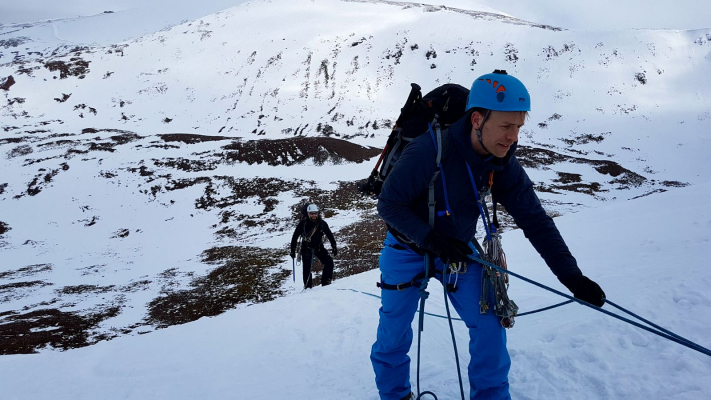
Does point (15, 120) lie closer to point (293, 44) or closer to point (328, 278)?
Result: point (293, 44)

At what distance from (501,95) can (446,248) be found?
3.68ft

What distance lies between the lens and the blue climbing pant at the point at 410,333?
2.90 m

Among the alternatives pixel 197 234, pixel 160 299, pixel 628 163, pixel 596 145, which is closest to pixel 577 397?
pixel 160 299

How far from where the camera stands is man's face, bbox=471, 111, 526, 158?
258 centimetres

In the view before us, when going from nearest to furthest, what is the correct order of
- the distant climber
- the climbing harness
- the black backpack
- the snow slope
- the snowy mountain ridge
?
1. the climbing harness
2. the black backpack
3. the snow slope
4. the distant climber
5. the snowy mountain ridge

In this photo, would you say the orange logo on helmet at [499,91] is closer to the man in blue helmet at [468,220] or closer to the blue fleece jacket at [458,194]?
the man in blue helmet at [468,220]

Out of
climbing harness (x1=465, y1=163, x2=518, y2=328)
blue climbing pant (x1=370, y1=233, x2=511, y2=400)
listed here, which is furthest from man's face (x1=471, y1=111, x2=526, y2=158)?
blue climbing pant (x1=370, y1=233, x2=511, y2=400)

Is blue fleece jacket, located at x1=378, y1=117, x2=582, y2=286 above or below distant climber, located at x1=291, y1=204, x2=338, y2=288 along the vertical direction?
above

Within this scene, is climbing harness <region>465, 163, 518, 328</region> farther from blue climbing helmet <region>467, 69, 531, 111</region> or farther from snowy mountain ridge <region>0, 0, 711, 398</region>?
snowy mountain ridge <region>0, 0, 711, 398</region>

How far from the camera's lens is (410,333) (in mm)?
3283

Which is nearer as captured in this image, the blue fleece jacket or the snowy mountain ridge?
the blue fleece jacket

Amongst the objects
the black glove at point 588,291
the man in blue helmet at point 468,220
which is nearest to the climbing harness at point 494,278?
the man in blue helmet at point 468,220

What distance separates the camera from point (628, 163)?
138ft

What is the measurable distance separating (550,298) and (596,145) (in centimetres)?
5167
